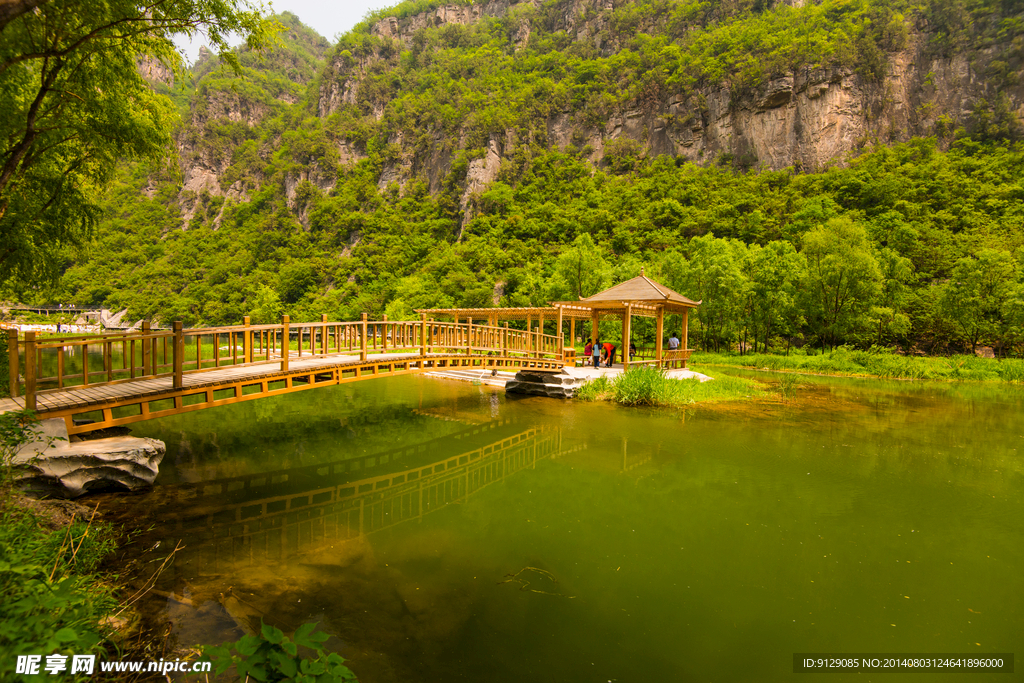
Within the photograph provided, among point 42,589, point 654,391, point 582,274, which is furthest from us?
point 582,274

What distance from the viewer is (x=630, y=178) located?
55312 millimetres

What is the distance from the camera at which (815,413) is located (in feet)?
41.2

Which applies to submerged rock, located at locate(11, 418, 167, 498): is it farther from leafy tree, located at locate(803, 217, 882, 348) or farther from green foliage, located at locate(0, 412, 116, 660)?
leafy tree, located at locate(803, 217, 882, 348)

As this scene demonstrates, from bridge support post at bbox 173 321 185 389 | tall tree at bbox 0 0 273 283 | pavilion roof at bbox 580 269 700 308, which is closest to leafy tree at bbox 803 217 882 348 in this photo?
pavilion roof at bbox 580 269 700 308

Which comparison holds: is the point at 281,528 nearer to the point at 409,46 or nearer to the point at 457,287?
the point at 457,287

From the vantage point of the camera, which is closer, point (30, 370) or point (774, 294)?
point (30, 370)

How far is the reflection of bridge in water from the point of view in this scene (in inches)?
196

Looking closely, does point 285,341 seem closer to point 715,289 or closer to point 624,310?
point 624,310

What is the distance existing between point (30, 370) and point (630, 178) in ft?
187

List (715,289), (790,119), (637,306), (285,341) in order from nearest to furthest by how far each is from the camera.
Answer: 1. (285,341)
2. (637,306)
3. (715,289)
4. (790,119)

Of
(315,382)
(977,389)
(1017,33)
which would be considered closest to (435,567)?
(315,382)

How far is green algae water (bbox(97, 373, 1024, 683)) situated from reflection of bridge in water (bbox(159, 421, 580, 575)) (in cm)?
4

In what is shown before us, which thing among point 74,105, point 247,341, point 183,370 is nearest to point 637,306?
point 247,341

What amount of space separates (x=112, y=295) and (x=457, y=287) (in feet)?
141
